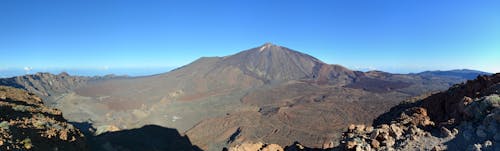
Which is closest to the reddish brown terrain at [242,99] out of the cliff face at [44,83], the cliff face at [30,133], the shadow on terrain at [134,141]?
the cliff face at [44,83]

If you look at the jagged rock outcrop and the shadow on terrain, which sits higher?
the jagged rock outcrop

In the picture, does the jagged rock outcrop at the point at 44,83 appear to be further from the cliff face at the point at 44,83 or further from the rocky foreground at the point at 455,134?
the rocky foreground at the point at 455,134

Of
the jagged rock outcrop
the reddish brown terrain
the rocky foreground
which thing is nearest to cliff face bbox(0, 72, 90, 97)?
the jagged rock outcrop

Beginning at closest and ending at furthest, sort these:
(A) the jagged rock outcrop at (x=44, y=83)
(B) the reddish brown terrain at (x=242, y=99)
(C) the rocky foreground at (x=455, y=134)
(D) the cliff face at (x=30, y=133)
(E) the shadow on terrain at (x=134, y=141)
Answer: (C) the rocky foreground at (x=455, y=134)
(D) the cliff face at (x=30, y=133)
(E) the shadow on terrain at (x=134, y=141)
(B) the reddish brown terrain at (x=242, y=99)
(A) the jagged rock outcrop at (x=44, y=83)

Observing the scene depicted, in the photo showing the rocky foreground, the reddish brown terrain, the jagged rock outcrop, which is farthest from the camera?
the jagged rock outcrop

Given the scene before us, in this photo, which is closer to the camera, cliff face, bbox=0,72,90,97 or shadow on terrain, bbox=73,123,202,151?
shadow on terrain, bbox=73,123,202,151

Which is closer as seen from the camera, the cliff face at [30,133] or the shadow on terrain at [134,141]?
the cliff face at [30,133]

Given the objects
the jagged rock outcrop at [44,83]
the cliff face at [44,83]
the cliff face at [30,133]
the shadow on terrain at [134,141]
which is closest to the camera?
the cliff face at [30,133]

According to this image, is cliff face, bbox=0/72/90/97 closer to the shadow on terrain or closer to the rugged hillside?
the shadow on terrain

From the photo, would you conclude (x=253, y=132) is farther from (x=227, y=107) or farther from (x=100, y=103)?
(x=100, y=103)
